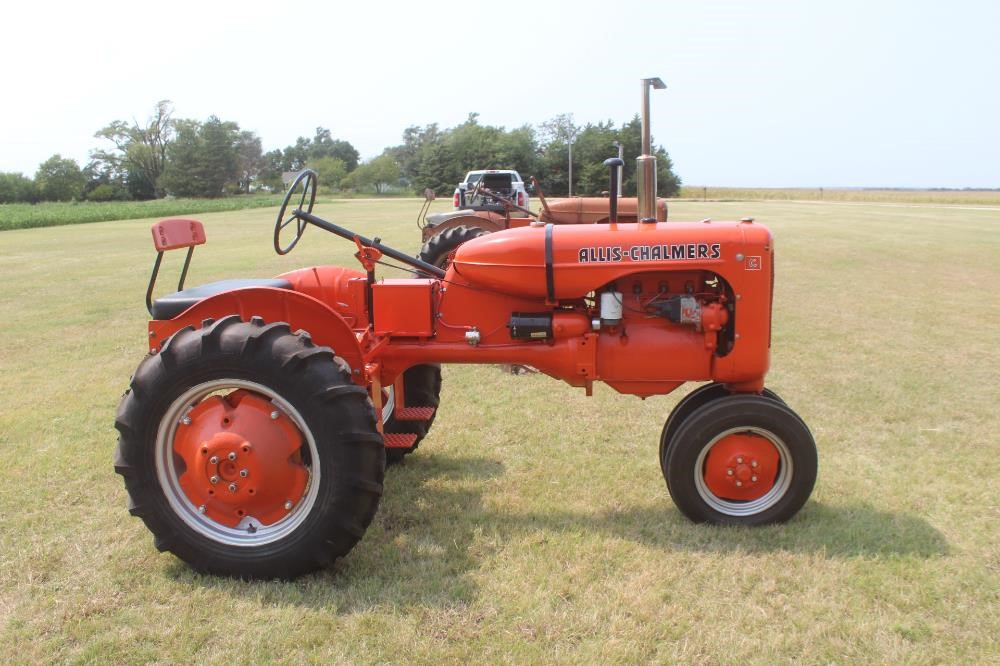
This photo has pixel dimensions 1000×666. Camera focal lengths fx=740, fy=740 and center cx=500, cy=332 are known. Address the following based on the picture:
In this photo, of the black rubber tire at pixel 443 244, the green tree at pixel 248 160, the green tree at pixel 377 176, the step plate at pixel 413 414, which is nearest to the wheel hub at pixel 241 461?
the step plate at pixel 413 414

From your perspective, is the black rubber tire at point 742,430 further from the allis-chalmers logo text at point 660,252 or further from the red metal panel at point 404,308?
the red metal panel at point 404,308

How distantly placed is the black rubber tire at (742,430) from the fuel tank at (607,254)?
635 millimetres

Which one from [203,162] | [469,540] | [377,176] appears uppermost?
[203,162]

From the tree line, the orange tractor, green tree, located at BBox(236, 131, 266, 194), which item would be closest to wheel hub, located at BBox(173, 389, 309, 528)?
the orange tractor

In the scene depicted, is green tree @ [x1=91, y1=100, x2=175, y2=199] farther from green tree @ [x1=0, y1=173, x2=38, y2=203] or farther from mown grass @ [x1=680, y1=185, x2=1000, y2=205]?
mown grass @ [x1=680, y1=185, x2=1000, y2=205]

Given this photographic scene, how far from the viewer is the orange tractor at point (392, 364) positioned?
3.05 m

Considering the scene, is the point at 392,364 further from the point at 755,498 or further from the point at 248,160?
the point at 248,160

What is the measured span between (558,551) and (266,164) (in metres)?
99.4

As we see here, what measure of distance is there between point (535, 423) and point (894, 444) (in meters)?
2.31

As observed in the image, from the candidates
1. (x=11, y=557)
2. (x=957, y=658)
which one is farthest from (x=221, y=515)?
(x=957, y=658)

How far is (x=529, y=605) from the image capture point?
2912 millimetres

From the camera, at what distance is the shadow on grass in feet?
9.93

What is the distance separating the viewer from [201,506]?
3.22 metres

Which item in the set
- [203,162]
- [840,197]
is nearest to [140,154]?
[203,162]
